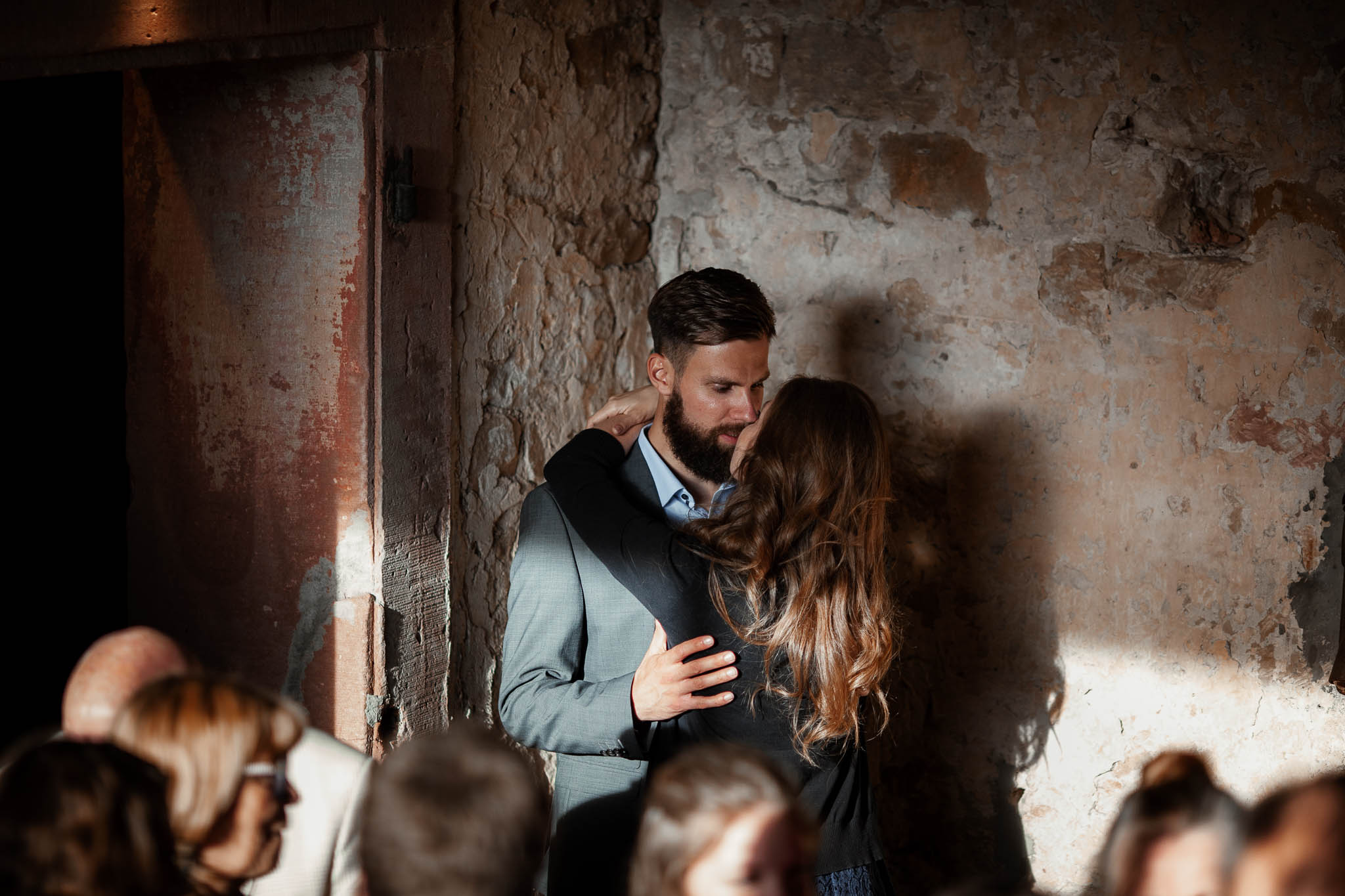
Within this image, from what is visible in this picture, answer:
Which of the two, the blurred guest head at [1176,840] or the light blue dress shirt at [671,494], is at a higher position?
the light blue dress shirt at [671,494]

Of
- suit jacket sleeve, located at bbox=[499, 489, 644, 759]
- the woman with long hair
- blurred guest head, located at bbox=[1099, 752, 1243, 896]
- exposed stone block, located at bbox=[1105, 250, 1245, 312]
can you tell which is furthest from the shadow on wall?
blurred guest head, located at bbox=[1099, 752, 1243, 896]

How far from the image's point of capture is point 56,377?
311cm

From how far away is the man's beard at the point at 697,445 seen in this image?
7.93 feet

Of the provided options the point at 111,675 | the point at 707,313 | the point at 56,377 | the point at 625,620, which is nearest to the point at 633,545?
the point at 625,620

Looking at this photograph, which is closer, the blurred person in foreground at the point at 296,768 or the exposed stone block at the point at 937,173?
the blurred person in foreground at the point at 296,768

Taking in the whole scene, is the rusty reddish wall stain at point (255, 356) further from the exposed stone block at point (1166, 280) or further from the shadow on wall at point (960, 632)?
the exposed stone block at point (1166, 280)

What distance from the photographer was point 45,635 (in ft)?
10.2

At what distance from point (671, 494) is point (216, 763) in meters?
1.38

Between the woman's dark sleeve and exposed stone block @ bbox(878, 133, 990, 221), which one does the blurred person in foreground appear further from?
exposed stone block @ bbox(878, 133, 990, 221)

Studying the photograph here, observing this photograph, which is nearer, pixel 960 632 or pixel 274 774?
pixel 274 774

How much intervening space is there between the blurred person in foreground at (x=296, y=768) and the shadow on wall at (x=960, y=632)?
1799mm

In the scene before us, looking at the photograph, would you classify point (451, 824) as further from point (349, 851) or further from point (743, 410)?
point (743, 410)

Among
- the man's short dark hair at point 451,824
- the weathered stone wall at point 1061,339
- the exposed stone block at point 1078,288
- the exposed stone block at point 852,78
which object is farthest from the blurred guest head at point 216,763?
the exposed stone block at point 852,78

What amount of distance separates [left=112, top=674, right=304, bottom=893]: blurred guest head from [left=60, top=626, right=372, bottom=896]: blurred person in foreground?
0.06 meters
